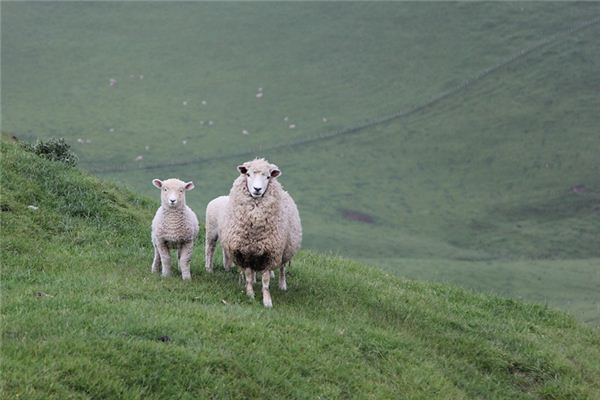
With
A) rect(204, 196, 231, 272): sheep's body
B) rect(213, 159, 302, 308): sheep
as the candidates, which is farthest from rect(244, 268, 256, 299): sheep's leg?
rect(204, 196, 231, 272): sheep's body

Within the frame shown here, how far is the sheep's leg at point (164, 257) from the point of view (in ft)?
44.3

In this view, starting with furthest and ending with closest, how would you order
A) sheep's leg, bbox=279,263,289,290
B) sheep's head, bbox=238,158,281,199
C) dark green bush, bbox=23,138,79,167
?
dark green bush, bbox=23,138,79,167 → sheep's leg, bbox=279,263,289,290 → sheep's head, bbox=238,158,281,199

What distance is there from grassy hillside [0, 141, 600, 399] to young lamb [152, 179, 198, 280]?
426 millimetres

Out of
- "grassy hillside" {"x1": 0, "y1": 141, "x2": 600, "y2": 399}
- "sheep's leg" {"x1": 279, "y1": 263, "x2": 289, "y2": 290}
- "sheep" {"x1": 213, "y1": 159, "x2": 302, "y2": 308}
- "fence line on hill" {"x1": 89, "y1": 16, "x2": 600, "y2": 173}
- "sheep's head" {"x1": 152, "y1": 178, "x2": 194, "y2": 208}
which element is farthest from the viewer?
"fence line on hill" {"x1": 89, "y1": 16, "x2": 600, "y2": 173}

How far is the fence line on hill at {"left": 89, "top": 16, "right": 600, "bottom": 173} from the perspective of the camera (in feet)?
222

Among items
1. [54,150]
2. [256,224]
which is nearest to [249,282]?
[256,224]

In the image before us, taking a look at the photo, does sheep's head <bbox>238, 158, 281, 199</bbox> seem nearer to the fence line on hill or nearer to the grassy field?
the grassy field

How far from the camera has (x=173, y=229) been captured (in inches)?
529

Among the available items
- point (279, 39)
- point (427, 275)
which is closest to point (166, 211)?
point (427, 275)

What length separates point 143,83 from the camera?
82375 millimetres

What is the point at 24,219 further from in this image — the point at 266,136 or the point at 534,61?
the point at 534,61

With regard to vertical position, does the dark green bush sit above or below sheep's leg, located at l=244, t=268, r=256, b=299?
above

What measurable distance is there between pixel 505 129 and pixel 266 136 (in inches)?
862

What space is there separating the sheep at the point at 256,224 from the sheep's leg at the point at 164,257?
988mm
